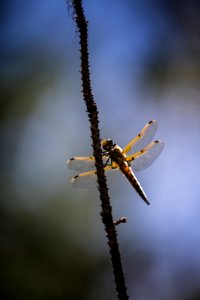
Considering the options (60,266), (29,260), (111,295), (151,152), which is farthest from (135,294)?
(151,152)

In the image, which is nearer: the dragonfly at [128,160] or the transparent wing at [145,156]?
the dragonfly at [128,160]

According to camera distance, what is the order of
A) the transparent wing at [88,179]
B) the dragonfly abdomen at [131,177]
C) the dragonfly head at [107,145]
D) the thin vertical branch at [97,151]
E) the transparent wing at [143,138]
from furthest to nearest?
the transparent wing at [143,138] < the transparent wing at [88,179] < the dragonfly abdomen at [131,177] < the dragonfly head at [107,145] < the thin vertical branch at [97,151]

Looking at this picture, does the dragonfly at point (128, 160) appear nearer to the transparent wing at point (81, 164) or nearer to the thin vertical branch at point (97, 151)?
the transparent wing at point (81, 164)

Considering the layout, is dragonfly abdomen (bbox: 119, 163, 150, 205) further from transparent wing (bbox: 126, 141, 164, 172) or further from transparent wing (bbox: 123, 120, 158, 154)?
transparent wing (bbox: 123, 120, 158, 154)

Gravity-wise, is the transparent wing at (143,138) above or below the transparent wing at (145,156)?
above

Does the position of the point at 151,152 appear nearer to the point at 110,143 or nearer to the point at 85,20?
the point at 110,143

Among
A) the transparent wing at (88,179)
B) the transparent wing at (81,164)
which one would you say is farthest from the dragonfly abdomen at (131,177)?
the transparent wing at (81,164)

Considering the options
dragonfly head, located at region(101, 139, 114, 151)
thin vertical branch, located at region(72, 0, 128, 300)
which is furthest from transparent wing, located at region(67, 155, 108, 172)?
thin vertical branch, located at region(72, 0, 128, 300)
